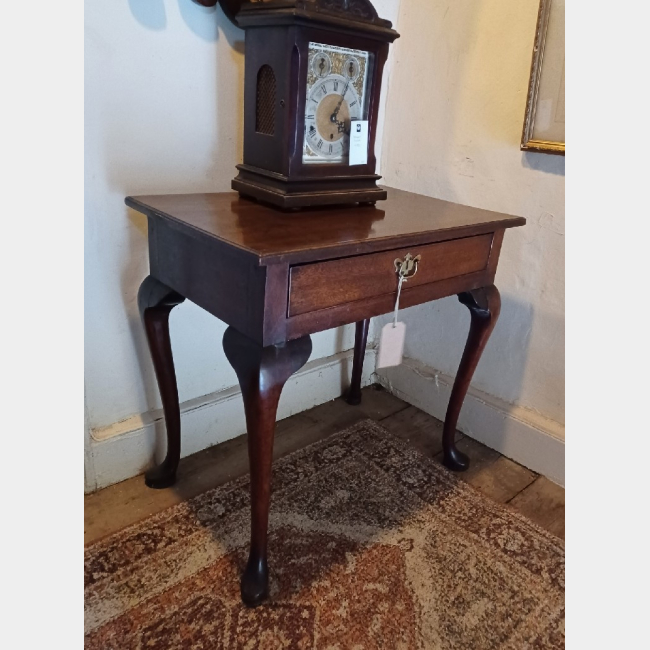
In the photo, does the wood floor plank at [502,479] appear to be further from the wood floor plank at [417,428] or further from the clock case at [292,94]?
the clock case at [292,94]

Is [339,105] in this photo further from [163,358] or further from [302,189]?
[163,358]

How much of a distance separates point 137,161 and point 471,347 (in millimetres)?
851

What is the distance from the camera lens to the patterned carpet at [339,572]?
986mm

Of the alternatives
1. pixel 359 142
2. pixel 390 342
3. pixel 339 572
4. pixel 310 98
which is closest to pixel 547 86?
pixel 359 142

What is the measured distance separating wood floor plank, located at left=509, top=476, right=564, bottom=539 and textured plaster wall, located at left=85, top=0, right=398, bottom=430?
0.93 metres

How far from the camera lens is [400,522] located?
4.16 feet

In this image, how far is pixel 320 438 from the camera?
1569 mm

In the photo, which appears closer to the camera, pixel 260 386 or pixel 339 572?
pixel 260 386

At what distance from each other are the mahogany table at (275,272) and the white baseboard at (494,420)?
1.56 feet

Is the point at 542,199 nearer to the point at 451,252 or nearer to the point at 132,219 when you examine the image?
the point at 451,252
